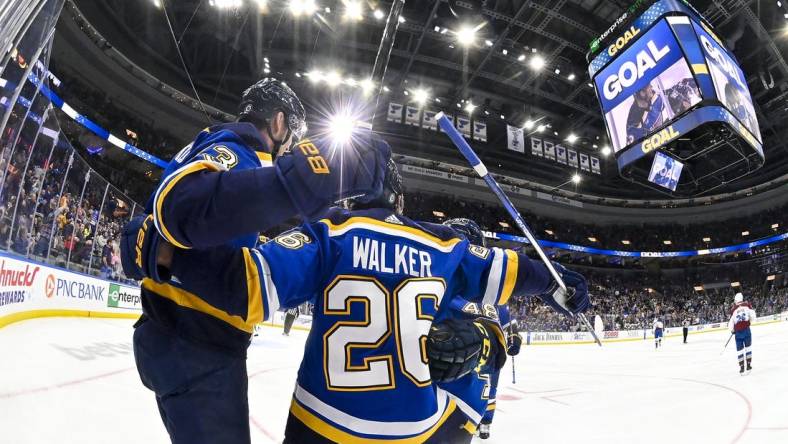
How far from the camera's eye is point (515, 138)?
789 inches

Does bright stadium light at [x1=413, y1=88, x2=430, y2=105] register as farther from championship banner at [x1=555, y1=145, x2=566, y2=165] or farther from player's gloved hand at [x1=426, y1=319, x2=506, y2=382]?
player's gloved hand at [x1=426, y1=319, x2=506, y2=382]

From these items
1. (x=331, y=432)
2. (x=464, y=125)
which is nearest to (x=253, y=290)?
(x=331, y=432)

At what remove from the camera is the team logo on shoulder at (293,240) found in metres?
1.06

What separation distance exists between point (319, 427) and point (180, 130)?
19917 millimetres

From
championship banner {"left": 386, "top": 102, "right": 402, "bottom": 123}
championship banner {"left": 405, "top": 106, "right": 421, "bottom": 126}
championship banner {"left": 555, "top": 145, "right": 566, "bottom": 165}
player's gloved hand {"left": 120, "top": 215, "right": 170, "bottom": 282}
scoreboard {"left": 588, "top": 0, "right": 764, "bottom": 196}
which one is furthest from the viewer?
championship banner {"left": 555, "top": 145, "right": 566, "bottom": 165}

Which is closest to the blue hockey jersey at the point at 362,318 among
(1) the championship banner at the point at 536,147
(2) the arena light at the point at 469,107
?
(2) the arena light at the point at 469,107

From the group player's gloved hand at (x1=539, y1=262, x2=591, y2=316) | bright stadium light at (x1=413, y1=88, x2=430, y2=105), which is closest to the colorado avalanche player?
player's gloved hand at (x1=539, y1=262, x2=591, y2=316)

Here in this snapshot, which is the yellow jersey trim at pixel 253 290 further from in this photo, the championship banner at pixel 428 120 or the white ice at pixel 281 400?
the championship banner at pixel 428 120

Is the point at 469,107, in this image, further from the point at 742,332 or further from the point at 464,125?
the point at 742,332

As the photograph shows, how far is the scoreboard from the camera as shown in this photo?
6.65 meters

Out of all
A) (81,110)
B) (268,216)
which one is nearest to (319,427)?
(268,216)

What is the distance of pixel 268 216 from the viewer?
678mm

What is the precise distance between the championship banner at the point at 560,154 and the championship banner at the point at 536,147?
3.15 ft

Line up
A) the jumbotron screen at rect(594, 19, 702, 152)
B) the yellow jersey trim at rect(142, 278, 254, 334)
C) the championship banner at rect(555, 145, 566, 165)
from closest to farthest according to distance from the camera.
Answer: the yellow jersey trim at rect(142, 278, 254, 334)
the jumbotron screen at rect(594, 19, 702, 152)
the championship banner at rect(555, 145, 566, 165)
